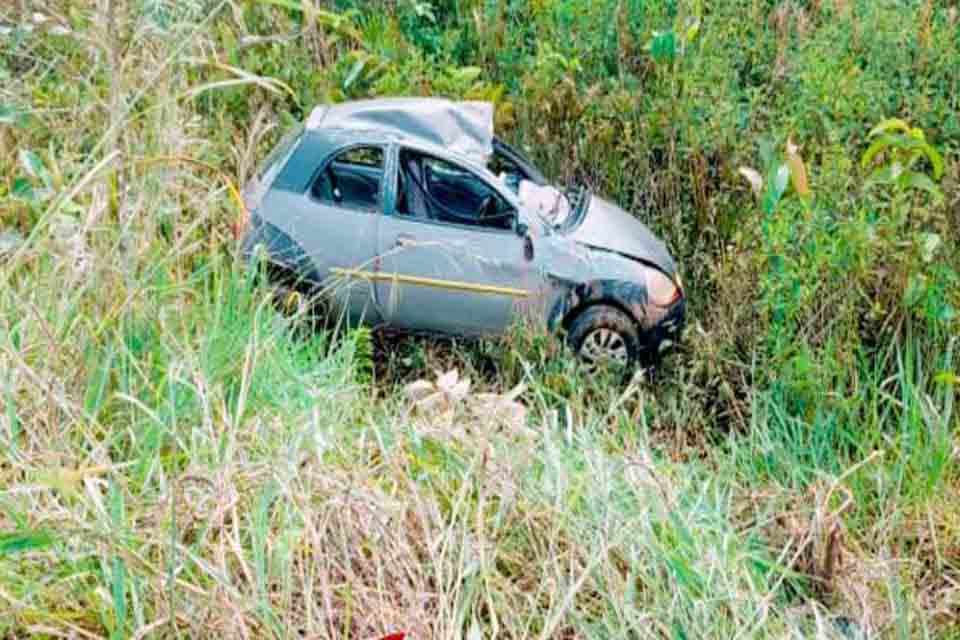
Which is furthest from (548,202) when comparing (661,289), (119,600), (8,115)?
(119,600)

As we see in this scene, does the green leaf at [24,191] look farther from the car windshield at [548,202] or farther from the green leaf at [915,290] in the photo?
the green leaf at [915,290]

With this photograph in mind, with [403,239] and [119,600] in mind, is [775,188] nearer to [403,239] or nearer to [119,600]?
[403,239]

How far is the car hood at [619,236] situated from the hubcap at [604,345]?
0.47 m

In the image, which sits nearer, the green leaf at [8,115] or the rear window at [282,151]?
the green leaf at [8,115]

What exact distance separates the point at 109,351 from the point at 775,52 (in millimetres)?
6273

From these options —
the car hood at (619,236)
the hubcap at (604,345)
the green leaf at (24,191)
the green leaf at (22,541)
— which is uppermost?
the green leaf at (24,191)

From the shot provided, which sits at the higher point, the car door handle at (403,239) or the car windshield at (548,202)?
the car windshield at (548,202)

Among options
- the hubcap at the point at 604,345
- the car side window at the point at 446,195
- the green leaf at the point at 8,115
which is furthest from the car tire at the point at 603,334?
the green leaf at the point at 8,115

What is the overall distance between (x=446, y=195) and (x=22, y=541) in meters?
4.53

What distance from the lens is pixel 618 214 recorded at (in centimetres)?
701

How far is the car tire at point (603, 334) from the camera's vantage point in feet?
21.3

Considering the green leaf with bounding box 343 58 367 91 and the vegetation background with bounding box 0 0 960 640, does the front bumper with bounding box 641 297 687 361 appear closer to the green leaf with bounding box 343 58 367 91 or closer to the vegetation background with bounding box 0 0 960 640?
the vegetation background with bounding box 0 0 960 640

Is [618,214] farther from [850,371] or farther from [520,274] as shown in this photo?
[850,371]

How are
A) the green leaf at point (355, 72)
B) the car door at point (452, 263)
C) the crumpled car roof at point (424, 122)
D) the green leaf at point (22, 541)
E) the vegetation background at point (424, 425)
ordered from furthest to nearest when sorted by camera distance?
the green leaf at point (355, 72) < the crumpled car roof at point (424, 122) < the car door at point (452, 263) < the vegetation background at point (424, 425) < the green leaf at point (22, 541)
